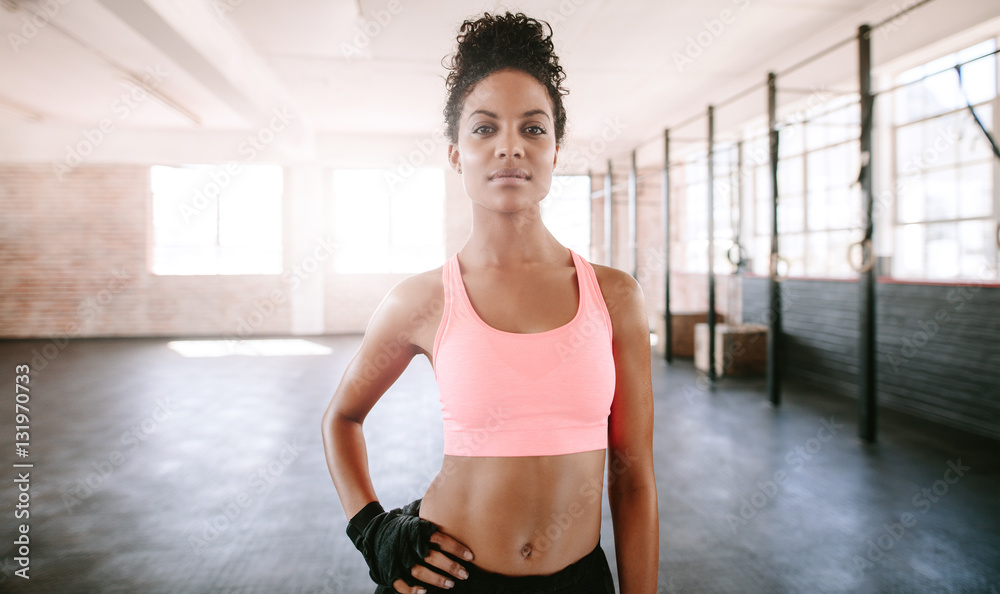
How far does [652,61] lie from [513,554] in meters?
6.08

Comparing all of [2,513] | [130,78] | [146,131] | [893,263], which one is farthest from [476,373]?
[146,131]

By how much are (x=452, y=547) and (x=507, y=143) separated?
2.04 feet

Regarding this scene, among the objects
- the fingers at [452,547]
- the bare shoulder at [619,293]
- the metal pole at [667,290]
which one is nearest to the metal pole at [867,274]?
the metal pole at [667,290]

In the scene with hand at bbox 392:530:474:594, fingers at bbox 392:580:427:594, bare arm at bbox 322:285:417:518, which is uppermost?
bare arm at bbox 322:285:417:518

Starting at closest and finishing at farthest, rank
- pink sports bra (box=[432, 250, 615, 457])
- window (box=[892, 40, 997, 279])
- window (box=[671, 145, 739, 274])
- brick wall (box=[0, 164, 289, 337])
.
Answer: pink sports bra (box=[432, 250, 615, 457]), window (box=[892, 40, 997, 279]), window (box=[671, 145, 739, 274]), brick wall (box=[0, 164, 289, 337])

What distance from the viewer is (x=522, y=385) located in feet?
2.58

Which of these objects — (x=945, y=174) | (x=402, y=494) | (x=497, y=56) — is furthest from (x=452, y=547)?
(x=945, y=174)

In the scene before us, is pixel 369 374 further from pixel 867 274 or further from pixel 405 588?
pixel 867 274

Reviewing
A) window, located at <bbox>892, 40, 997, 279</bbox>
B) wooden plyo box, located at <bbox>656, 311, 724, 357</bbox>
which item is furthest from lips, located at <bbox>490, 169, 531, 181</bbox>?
wooden plyo box, located at <bbox>656, 311, 724, 357</bbox>

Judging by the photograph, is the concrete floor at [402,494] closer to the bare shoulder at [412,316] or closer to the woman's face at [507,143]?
the bare shoulder at [412,316]

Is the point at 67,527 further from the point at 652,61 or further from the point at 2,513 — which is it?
the point at 652,61

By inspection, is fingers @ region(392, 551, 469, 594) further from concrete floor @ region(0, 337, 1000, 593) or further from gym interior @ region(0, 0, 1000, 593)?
concrete floor @ region(0, 337, 1000, 593)

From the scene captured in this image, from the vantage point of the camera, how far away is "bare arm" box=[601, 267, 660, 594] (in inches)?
34.2

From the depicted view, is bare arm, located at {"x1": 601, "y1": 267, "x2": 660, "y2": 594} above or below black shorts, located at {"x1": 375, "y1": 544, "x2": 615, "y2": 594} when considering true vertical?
above
